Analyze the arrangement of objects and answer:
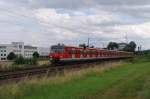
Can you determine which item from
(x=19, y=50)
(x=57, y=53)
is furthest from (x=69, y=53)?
(x=19, y=50)

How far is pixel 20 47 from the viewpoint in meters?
161

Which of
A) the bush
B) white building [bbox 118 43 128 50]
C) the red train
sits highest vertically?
white building [bbox 118 43 128 50]

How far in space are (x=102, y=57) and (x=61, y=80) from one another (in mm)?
54318

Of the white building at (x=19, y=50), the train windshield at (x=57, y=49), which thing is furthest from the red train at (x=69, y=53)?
the white building at (x=19, y=50)

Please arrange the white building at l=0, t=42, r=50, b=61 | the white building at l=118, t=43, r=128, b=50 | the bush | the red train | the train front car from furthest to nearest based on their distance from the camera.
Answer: the white building at l=118, t=43, r=128, b=50 → the white building at l=0, t=42, r=50, b=61 → the bush → the red train → the train front car

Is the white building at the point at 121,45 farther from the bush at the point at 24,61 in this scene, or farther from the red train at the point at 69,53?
the bush at the point at 24,61

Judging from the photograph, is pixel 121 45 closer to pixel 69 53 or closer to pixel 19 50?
pixel 19 50

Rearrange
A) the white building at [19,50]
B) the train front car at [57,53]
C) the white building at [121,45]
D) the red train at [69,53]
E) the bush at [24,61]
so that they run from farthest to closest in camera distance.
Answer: the white building at [121,45], the white building at [19,50], the bush at [24,61], the red train at [69,53], the train front car at [57,53]

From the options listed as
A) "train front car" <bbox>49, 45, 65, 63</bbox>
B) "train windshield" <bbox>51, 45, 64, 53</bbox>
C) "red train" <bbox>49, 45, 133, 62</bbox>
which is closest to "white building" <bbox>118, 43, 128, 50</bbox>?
"red train" <bbox>49, 45, 133, 62</bbox>

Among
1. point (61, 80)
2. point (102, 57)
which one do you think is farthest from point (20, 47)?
point (61, 80)

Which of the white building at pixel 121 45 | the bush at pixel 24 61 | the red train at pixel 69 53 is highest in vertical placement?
the white building at pixel 121 45

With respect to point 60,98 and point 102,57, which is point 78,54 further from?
point 60,98

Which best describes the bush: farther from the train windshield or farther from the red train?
the train windshield

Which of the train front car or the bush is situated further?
the bush
